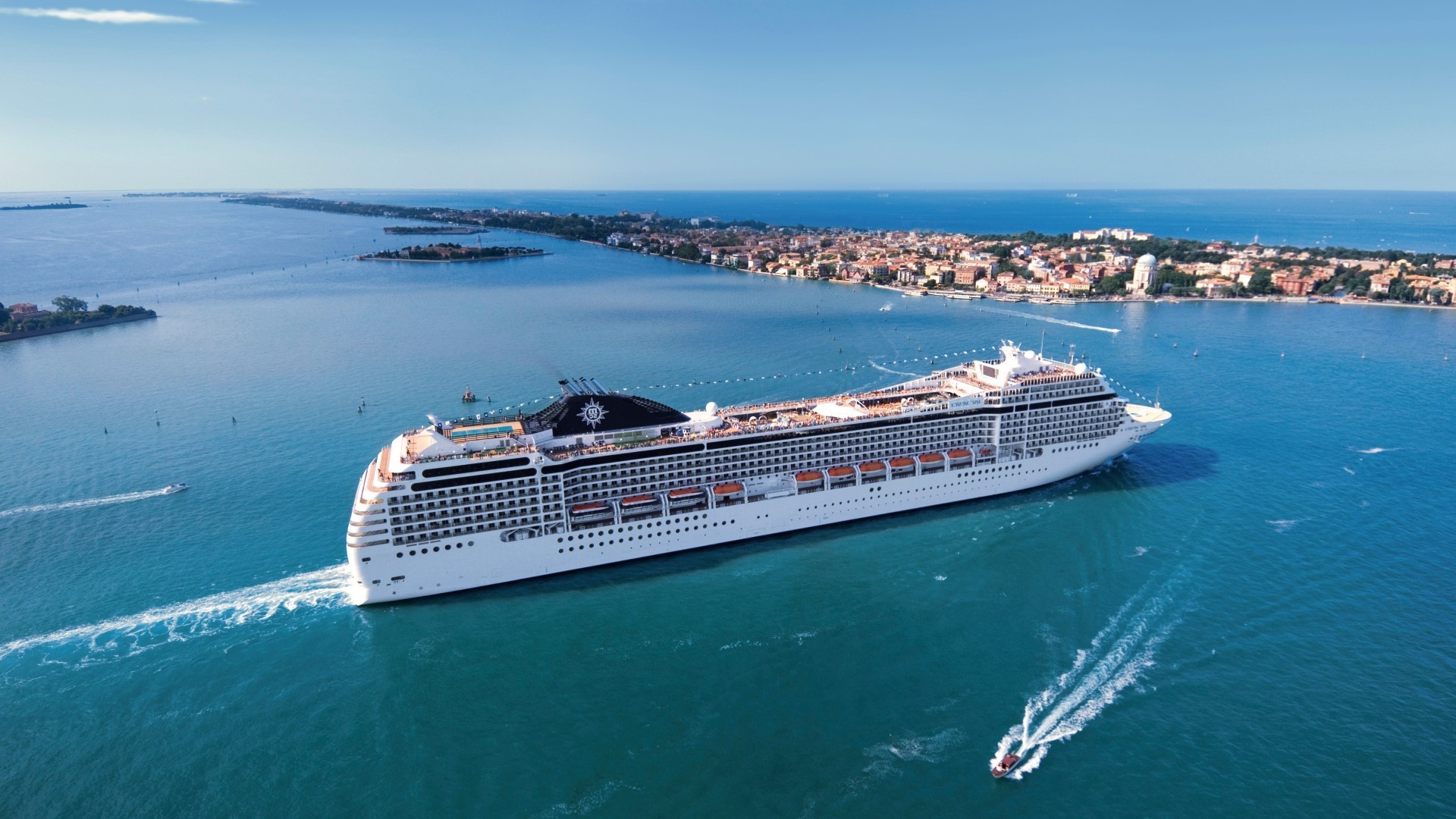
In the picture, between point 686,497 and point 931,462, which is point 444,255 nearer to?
point 686,497

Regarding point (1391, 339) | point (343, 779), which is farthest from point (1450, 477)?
point (343, 779)

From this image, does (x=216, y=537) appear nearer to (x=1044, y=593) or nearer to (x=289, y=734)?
(x=289, y=734)

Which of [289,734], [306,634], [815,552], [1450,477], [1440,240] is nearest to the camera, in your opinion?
[289,734]

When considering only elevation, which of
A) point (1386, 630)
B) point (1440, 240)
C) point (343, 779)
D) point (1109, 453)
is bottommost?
Result: point (343, 779)

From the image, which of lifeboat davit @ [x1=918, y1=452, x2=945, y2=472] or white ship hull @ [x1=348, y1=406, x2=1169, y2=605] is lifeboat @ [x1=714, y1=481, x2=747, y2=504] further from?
lifeboat davit @ [x1=918, y1=452, x2=945, y2=472]

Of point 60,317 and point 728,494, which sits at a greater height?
point 60,317

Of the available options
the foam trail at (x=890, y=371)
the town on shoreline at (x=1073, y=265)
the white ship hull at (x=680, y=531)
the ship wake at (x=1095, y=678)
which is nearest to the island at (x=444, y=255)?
the town on shoreline at (x=1073, y=265)

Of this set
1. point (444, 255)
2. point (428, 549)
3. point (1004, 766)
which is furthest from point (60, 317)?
point (1004, 766)

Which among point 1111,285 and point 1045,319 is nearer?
point 1045,319
